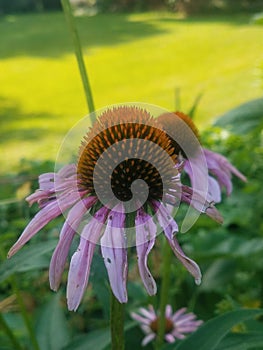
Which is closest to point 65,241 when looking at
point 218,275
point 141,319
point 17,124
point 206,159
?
point 206,159

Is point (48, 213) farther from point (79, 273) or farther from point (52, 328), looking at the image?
point (52, 328)

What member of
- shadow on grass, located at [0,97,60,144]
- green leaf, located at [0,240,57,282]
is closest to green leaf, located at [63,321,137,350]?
green leaf, located at [0,240,57,282]

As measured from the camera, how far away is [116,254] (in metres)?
0.50

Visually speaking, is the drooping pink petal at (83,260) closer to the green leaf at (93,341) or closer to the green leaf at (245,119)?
the green leaf at (93,341)

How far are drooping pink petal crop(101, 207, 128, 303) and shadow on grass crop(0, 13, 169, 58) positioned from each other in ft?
17.6

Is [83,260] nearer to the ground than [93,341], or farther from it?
farther from it

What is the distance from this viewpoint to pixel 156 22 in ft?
26.0

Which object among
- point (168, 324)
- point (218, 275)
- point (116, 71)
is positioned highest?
point (168, 324)

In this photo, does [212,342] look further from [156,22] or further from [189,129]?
[156,22]

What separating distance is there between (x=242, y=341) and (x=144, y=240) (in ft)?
0.49

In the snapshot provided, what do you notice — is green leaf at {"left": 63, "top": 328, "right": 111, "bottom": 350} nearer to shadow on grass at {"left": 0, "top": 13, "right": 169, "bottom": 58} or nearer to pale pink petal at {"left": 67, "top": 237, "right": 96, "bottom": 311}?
pale pink petal at {"left": 67, "top": 237, "right": 96, "bottom": 311}

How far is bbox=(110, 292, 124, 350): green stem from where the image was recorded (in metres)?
0.53

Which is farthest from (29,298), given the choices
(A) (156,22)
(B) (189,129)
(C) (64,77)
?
(A) (156,22)

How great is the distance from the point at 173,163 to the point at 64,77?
4.19m
